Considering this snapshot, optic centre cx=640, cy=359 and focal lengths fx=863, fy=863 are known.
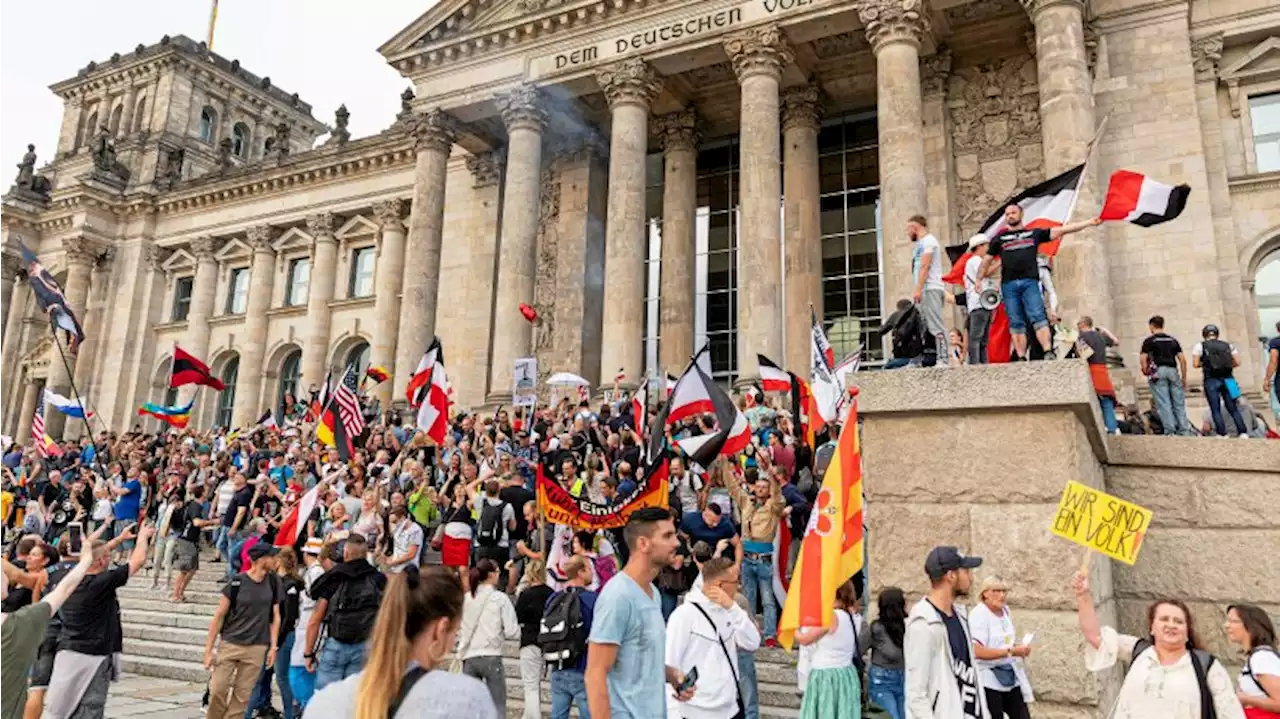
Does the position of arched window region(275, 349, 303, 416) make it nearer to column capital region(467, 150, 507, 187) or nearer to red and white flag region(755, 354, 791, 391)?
column capital region(467, 150, 507, 187)

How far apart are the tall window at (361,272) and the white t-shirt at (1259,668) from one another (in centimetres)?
3261

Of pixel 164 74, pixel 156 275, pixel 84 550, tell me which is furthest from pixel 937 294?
pixel 164 74

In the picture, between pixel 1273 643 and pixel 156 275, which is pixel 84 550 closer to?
pixel 1273 643

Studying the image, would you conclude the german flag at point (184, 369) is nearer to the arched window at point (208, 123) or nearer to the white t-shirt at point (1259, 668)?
the white t-shirt at point (1259, 668)

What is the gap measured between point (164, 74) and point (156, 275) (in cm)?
1080

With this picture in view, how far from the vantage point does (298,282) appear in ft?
118

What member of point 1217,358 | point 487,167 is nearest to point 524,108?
point 487,167

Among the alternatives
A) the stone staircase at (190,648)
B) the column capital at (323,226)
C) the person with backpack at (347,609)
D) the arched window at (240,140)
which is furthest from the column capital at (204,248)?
the person with backpack at (347,609)

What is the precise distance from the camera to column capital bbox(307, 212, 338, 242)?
34.4m

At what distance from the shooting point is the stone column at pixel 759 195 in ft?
63.7

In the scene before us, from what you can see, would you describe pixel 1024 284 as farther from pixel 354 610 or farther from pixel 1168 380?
pixel 354 610

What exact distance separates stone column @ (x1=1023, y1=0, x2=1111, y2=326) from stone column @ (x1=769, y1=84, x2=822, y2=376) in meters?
6.13

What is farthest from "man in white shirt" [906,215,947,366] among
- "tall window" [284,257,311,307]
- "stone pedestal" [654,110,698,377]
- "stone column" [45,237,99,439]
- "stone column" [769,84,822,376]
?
"stone column" [45,237,99,439]

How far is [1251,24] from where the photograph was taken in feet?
62.2
